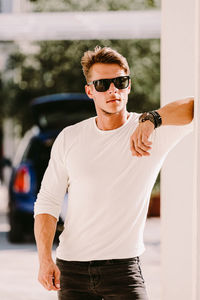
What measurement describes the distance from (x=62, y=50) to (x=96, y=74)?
24.5 ft

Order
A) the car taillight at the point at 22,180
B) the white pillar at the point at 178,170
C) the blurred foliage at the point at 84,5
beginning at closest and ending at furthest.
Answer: the white pillar at the point at 178,170 → the car taillight at the point at 22,180 → the blurred foliage at the point at 84,5

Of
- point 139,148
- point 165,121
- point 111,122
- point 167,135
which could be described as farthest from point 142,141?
point 111,122

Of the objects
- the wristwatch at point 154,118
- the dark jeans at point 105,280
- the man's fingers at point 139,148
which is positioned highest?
the wristwatch at point 154,118

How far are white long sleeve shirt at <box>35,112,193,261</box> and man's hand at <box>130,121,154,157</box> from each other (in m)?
0.19

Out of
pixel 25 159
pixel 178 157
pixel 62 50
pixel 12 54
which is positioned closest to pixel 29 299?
pixel 178 157

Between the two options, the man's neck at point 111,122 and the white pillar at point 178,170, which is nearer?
the man's neck at point 111,122

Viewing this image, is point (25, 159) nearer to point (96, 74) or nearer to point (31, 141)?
point (31, 141)

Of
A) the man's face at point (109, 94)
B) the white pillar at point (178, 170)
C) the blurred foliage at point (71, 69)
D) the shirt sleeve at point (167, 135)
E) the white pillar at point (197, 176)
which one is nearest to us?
the white pillar at point (197, 176)

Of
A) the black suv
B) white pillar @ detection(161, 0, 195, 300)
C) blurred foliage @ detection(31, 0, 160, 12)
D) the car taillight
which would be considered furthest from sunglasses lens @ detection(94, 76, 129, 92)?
blurred foliage @ detection(31, 0, 160, 12)

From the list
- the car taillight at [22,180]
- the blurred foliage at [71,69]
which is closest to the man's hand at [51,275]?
the car taillight at [22,180]

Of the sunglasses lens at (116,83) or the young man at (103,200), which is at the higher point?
the sunglasses lens at (116,83)

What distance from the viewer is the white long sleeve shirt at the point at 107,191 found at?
206cm

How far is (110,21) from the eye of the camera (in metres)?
5.25

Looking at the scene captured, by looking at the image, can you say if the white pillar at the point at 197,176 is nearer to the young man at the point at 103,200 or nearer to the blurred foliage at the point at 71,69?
the young man at the point at 103,200
